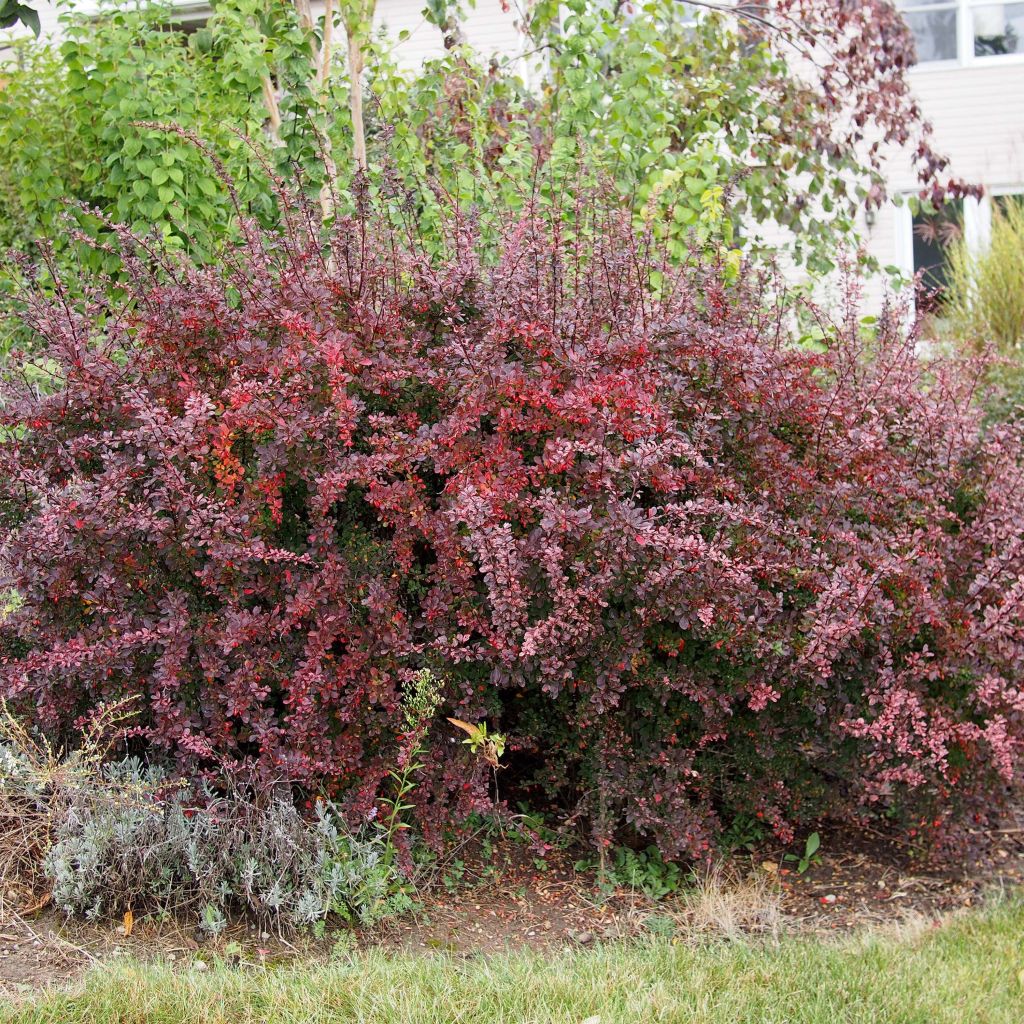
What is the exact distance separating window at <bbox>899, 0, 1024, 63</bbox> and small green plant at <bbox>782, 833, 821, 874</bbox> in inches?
451

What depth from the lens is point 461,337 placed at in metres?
3.40

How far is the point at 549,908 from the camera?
3.37 metres

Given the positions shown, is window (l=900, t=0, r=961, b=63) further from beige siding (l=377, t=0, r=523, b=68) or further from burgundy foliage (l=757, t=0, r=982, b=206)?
burgundy foliage (l=757, t=0, r=982, b=206)

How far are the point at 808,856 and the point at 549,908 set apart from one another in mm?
929

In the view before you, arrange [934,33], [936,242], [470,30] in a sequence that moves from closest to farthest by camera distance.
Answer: [936,242], [470,30], [934,33]

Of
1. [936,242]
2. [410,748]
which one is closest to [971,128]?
[936,242]

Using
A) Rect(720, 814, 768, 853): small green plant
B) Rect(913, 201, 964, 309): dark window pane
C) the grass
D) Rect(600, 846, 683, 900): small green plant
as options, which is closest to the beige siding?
Rect(913, 201, 964, 309): dark window pane

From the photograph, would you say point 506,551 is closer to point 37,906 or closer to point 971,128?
point 37,906

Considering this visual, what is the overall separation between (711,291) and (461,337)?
3.00 feet

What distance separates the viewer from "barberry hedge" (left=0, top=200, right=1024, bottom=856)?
3.13m

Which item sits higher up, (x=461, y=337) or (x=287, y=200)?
(x=287, y=200)

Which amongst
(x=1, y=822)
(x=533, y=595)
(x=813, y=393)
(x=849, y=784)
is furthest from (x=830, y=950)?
(x=1, y=822)

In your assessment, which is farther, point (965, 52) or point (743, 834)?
point (965, 52)

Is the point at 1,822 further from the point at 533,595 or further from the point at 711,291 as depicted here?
the point at 711,291
